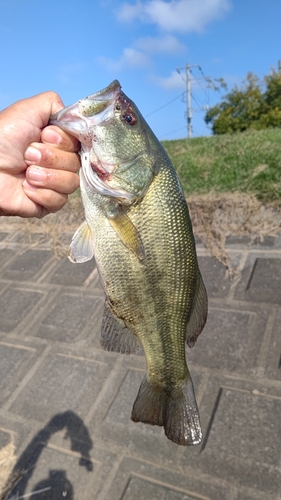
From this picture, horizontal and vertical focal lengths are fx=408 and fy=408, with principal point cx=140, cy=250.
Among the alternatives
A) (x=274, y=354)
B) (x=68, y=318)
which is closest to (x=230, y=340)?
(x=274, y=354)

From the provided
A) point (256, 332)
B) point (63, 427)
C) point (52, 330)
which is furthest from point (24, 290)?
point (256, 332)

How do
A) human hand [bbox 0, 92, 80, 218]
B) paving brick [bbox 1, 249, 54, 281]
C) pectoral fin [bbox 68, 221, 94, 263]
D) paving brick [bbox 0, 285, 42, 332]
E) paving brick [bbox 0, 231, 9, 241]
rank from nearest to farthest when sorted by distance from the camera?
pectoral fin [bbox 68, 221, 94, 263] < human hand [bbox 0, 92, 80, 218] < paving brick [bbox 0, 285, 42, 332] < paving brick [bbox 1, 249, 54, 281] < paving brick [bbox 0, 231, 9, 241]

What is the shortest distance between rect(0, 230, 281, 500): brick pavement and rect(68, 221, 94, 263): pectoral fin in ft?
5.30

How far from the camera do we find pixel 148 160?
1.74 meters

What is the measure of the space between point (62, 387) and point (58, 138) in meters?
2.21

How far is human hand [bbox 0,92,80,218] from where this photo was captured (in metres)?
1.92

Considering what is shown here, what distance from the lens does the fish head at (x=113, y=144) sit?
1709 mm

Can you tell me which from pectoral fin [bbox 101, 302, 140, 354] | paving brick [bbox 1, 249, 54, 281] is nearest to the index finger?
pectoral fin [bbox 101, 302, 140, 354]

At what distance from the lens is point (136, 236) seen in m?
1.67

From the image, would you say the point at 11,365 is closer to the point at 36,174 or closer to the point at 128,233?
the point at 36,174

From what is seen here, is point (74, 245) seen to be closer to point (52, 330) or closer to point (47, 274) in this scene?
point (52, 330)

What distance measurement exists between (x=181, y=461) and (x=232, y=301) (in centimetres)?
165

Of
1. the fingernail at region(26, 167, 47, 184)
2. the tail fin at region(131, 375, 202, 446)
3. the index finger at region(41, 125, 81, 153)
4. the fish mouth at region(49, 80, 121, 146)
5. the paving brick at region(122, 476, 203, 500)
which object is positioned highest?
the fish mouth at region(49, 80, 121, 146)

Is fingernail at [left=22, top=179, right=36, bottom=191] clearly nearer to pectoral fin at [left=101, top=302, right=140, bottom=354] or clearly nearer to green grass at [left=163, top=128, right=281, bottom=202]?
pectoral fin at [left=101, top=302, right=140, bottom=354]
